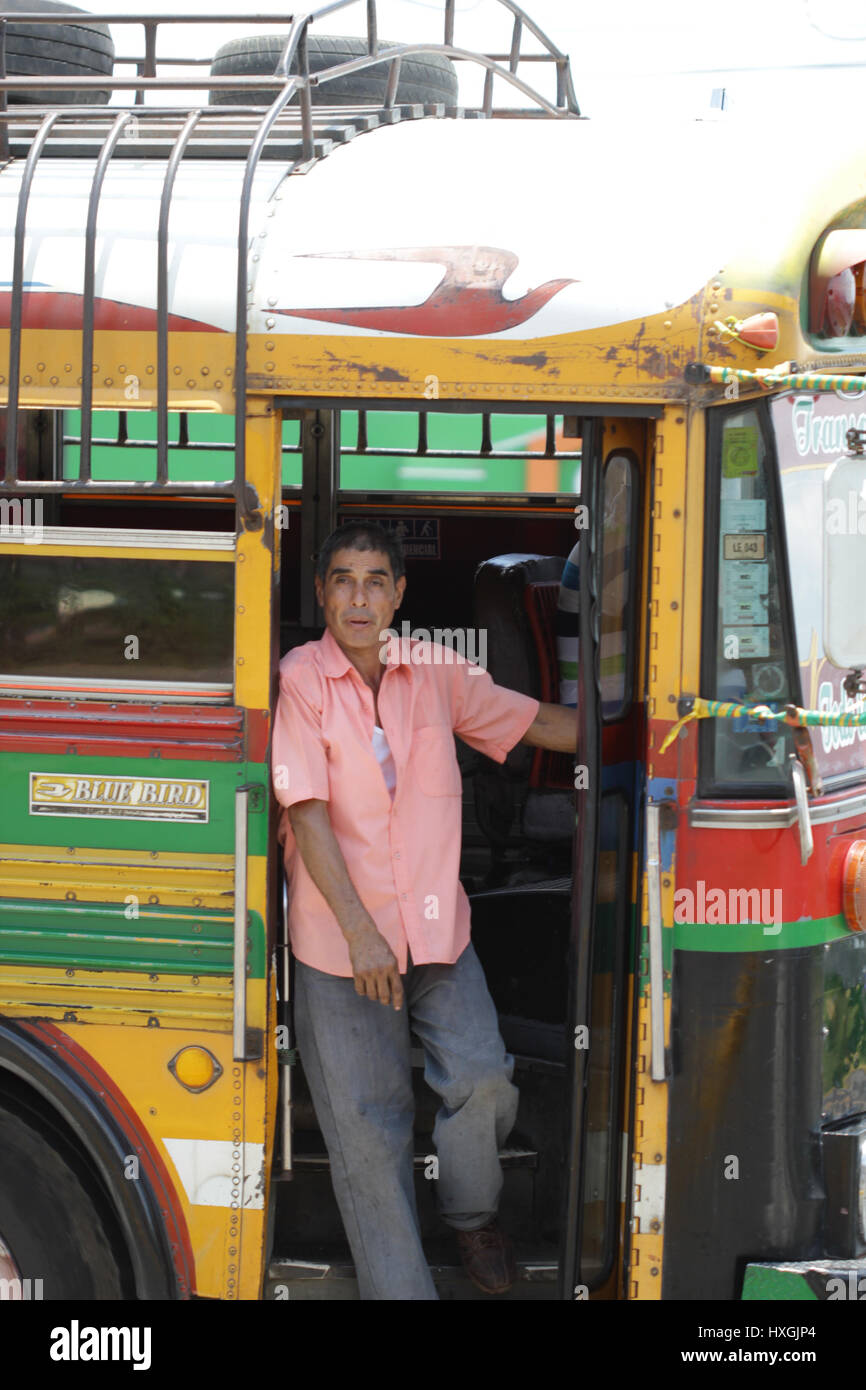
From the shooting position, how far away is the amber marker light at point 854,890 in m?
2.92

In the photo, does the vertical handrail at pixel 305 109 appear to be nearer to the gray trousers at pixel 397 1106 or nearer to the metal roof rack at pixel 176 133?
the metal roof rack at pixel 176 133

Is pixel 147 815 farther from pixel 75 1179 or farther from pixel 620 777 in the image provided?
pixel 620 777

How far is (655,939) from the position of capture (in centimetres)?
281

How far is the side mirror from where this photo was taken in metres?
2.81

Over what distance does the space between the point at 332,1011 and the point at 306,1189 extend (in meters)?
0.64

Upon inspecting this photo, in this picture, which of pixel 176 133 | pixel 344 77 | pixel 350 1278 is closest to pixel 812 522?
pixel 176 133

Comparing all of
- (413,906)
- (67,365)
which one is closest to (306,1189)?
(413,906)

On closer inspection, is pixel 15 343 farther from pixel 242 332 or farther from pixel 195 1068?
pixel 195 1068

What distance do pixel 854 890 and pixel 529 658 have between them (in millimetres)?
1392

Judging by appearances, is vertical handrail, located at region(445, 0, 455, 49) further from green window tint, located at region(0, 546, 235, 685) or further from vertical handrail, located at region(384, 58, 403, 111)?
green window tint, located at region(0, 546, 235, 685)

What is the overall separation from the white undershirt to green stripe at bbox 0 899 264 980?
43 cm

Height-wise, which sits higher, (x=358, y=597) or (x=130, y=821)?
(x=358, y=597)

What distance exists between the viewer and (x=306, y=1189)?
11.2 feet

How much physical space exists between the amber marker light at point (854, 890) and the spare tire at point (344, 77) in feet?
8.97
